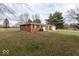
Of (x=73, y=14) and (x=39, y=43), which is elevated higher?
(x=73, y=14)

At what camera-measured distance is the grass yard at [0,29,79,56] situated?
1.59 m

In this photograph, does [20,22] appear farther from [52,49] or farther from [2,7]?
[52,49]

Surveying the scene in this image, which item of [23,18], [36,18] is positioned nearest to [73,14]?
[36,18]

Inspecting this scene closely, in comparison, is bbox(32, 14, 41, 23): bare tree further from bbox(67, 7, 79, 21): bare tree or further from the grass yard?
bbox(67, 7, 79, 21): bare tree

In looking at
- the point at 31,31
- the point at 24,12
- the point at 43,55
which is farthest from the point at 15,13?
the point at 43,55

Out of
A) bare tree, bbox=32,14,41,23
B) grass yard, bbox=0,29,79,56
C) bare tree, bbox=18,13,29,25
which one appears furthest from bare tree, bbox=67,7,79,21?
bare tree, bbox=18,13,29,25

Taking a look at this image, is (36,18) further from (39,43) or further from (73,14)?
(73,14)

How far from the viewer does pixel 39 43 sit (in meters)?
1.62

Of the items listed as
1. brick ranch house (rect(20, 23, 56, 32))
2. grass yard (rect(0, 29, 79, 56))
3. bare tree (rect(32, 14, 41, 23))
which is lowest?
grass yard (rect(0, 29, 79, 56))

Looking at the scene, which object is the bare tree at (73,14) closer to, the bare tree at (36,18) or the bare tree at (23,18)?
the bare tree at (36,18)

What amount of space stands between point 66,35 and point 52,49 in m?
0.17

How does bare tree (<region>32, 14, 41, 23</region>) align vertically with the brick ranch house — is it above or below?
above

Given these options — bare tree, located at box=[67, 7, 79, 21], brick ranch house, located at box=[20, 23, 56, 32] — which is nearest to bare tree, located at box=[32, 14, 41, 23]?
brick ranch house, located at box=[20, 23, 56, 32]

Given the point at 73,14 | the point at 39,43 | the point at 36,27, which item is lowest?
the point at 39,43
